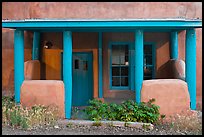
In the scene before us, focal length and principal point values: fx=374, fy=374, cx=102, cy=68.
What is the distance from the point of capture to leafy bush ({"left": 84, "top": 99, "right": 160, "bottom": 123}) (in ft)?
32.6

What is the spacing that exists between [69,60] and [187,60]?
11.5 ft

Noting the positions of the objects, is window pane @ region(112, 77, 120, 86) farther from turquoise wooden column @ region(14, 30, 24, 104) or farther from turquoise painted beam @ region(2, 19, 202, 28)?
turquoise wooden column @ region(14, 30, 24, 104)

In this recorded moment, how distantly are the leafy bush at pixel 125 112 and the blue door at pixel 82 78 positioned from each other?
366 centimetres

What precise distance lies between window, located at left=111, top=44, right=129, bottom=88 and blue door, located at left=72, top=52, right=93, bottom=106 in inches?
33.2

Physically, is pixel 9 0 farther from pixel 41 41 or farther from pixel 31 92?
pixel 31 92

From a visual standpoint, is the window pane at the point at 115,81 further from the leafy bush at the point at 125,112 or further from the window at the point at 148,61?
the leafy bush at the point at 125,112

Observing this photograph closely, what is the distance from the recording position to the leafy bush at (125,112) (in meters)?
9.95

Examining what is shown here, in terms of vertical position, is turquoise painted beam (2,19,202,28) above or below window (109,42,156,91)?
above

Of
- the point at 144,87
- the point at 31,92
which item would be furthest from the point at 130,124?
the point at 31,92

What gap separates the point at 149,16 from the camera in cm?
1368

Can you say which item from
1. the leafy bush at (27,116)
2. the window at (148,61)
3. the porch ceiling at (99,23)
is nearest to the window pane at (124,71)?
the window at (148,61)

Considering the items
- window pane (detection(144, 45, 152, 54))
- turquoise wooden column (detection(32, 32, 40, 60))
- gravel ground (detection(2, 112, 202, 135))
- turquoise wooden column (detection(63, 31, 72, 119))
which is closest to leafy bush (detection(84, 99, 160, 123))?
gravel ground (detection(2, 112, 202, 135))

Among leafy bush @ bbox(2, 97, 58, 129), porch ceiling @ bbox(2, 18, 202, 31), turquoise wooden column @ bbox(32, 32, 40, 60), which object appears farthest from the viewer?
turquoise wooden column @ bbox(32, 32, 40, 60)

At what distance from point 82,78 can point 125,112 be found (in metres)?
4.24
